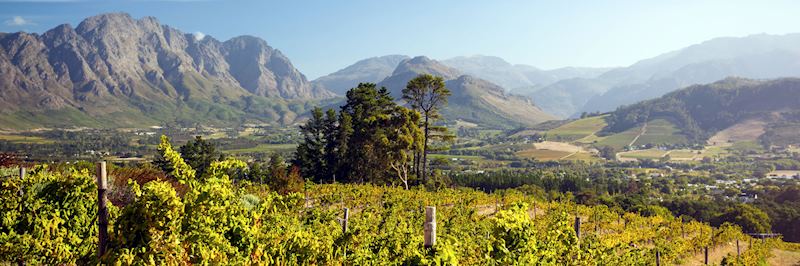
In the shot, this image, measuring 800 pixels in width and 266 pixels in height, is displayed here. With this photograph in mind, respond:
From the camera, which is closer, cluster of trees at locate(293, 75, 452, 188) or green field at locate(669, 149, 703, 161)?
cluster of trees at locate(293, 75, 452, 188)

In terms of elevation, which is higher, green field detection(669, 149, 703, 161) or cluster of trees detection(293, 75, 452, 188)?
cluster of trees detection(293, 75, 452, 188)

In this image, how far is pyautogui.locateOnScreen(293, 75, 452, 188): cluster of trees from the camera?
115 ft

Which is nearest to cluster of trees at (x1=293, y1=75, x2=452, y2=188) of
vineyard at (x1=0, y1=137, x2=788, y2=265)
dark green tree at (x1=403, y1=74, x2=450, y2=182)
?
dark green tree at (x1=403, y1=74, x2=450, y2=182)

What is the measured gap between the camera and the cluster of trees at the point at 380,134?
35.2 meters

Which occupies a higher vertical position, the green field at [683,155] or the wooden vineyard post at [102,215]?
the wooden vineyard post at [102,215]

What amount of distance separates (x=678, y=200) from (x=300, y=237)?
7714cm

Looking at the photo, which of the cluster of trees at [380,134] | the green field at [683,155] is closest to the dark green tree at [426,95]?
the cluster of trees at [380,134]

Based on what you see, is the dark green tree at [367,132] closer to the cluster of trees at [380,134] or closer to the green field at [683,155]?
the cluster of trees at [380,134]

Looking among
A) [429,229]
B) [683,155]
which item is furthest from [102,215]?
[683,155]

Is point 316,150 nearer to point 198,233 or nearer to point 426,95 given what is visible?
point 426,95

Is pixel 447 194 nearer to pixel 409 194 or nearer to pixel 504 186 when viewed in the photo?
pixel 409 194

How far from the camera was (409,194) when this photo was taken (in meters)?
28.3

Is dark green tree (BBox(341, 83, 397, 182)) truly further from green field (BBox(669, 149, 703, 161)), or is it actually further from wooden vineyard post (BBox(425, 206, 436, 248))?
green field (BBox(669, 149, 703, 161))

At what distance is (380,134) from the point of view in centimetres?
3556
